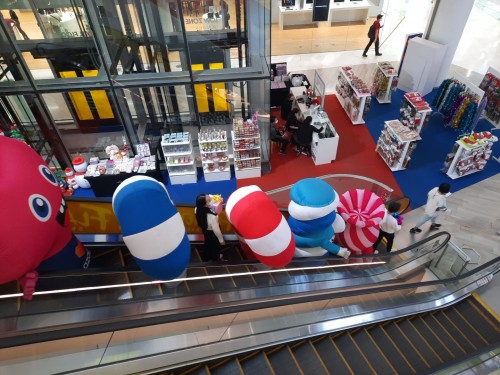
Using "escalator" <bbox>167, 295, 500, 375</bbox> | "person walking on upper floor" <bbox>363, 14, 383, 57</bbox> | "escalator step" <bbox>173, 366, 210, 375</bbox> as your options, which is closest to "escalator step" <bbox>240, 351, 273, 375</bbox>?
"escalator" <bbox>167, 295, 500, 375</bbox>

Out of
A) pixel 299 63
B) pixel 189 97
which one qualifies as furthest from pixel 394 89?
pixel 189 97

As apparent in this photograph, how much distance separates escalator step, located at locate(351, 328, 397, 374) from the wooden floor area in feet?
36.9

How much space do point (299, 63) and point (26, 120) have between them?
8.81m

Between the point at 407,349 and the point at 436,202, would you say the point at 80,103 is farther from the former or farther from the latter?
the point at 407,349

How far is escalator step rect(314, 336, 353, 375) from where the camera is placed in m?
3.89

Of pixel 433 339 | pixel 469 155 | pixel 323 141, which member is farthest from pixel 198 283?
pixel 469 155

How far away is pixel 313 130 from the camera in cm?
850

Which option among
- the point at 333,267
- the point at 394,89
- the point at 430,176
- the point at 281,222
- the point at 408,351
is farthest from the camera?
the point at 394,89

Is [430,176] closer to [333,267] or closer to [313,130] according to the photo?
[313,130]

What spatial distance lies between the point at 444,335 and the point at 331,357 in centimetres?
201

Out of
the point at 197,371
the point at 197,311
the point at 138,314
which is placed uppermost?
the point at 197,311

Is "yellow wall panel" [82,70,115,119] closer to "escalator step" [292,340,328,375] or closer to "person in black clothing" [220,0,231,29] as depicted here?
"person in black clothing" [220,0,231,29]

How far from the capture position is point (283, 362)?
382cm

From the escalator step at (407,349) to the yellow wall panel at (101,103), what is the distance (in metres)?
7.39
